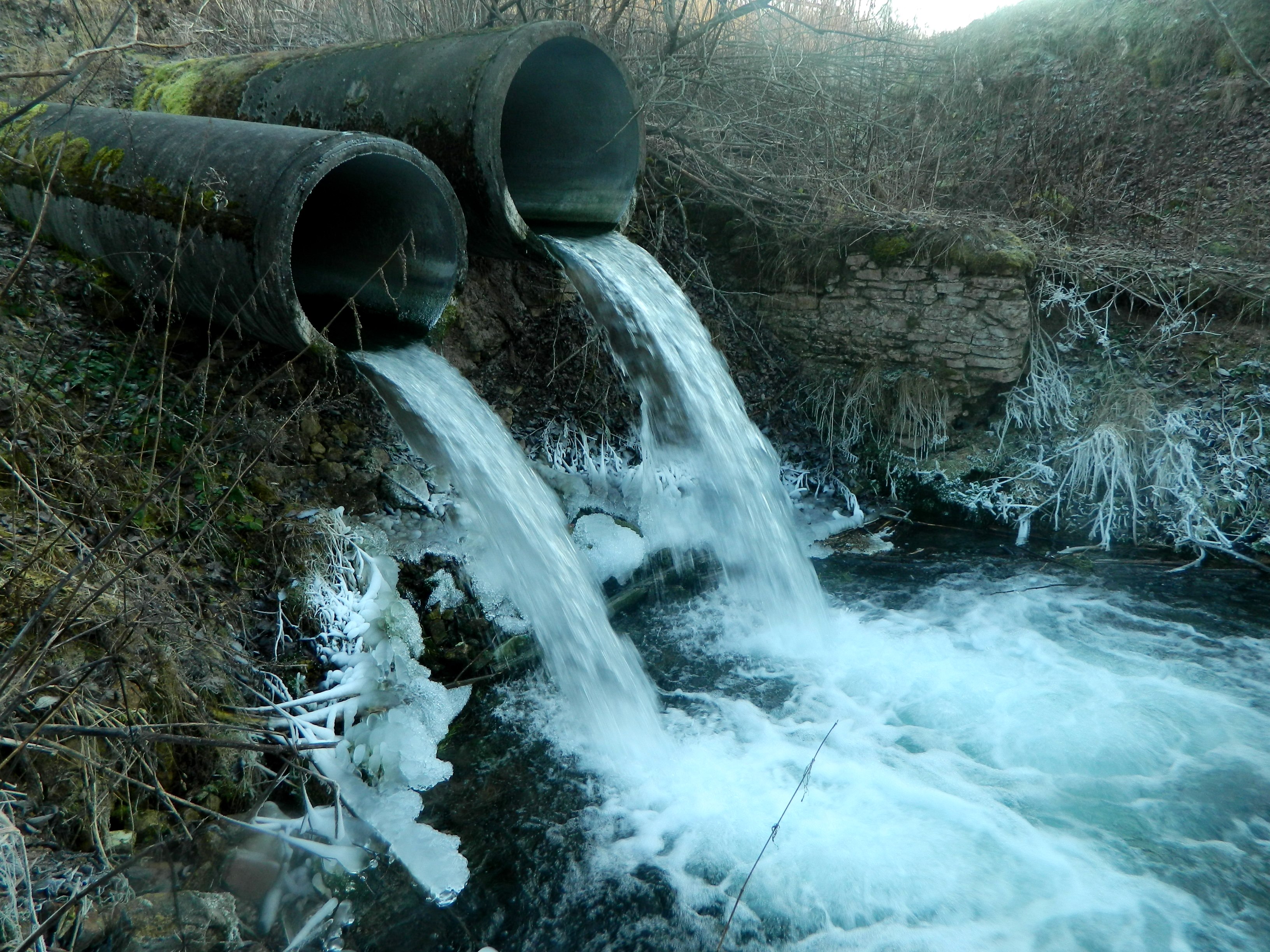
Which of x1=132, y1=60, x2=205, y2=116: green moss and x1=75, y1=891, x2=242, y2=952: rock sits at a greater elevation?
x1=132, y1=60, x2=205, y2=116: green moss

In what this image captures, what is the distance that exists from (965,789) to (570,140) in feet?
14.1

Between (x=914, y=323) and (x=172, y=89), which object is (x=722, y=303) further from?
(x=172, y=89)

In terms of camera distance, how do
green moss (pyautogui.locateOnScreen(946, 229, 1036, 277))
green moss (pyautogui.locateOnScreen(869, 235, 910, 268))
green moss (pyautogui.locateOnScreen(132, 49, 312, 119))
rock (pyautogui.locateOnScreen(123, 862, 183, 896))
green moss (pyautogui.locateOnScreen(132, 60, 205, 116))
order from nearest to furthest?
rock (pyautogui.locateOnScreen(123, 862, 183, 896)) → green moss (pyautogui.locateOnScreen(132, 49, 312, 119)) → green moss (pyautogui.locateOnScreen(132, 60, 205, 116)) → green moss (pyautogui.locateOnScreen(946, 229, 1036, 277)) → green moss (pyautogui.locateOnScreen(869, 235, 910, 268))

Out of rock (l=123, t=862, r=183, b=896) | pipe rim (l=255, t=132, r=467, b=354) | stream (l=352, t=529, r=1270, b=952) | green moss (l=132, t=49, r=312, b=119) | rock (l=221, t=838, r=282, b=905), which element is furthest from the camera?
green moss (l=132, t=49, r=312, b=119)

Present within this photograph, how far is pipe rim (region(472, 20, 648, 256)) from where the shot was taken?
3.88m

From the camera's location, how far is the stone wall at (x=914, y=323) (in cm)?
555

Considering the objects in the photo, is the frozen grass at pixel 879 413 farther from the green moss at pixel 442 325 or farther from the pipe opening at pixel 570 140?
the green moss at pixel 442 325

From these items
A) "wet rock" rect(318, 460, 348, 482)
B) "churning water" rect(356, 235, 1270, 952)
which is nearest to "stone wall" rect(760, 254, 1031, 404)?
"churning water" rect(356, 235, 1270, 952)

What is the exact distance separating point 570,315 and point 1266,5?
7739mm

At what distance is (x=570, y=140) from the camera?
5.09 metres

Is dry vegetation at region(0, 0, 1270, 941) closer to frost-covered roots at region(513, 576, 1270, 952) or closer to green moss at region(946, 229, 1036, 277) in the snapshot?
green moss at region(946, 229, 1036, 277)

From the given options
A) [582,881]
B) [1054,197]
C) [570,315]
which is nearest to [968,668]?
[582,881]

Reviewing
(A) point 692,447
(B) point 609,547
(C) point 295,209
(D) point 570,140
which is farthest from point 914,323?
(C) point 295,209

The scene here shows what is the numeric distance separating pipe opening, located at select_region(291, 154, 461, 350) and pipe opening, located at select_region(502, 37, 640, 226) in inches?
38.9
